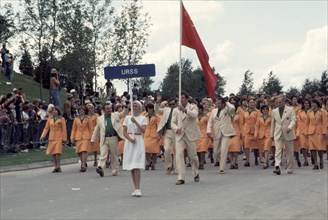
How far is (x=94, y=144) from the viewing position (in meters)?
21.7

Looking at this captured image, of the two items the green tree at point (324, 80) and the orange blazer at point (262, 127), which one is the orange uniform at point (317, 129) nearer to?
the orange blazer at point (262, 127)

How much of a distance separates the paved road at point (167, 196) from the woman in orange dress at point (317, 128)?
1.08 m

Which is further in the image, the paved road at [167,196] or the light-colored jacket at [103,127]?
the light-colored jacket at [103,127]

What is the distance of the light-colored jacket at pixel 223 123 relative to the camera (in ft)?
64.1

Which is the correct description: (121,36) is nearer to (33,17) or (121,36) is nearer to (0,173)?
(33,17)

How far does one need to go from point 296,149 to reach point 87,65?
24103 millimetres

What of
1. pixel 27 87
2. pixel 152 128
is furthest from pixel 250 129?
pixel 27 87

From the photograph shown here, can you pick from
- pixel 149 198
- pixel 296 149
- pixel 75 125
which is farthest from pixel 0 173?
pixel 296 149

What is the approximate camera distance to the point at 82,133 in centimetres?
2128

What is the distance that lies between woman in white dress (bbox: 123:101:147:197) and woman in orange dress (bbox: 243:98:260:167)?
7.99 meters

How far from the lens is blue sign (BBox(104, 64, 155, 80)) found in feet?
48.2

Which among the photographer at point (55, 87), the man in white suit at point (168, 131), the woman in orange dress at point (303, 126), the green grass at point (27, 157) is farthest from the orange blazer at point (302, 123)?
the photographer at point (55, 87)

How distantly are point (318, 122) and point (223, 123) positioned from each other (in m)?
2.89

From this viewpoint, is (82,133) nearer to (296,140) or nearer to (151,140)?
(151,140)
